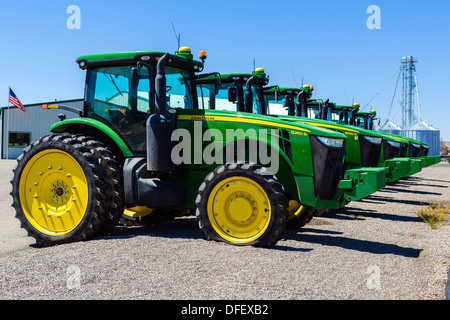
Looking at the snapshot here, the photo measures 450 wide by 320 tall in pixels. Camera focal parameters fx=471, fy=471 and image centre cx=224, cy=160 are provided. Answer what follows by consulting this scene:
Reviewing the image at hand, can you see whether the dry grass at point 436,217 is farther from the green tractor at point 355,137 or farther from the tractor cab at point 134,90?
the tractor cab at point 134,90

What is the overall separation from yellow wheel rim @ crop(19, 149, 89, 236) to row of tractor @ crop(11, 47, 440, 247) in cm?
1

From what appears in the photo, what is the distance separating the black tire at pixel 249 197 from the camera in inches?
221

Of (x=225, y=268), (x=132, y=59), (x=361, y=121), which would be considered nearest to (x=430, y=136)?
(x=361, y=121)

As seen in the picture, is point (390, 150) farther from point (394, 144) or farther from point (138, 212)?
point (138, 212)

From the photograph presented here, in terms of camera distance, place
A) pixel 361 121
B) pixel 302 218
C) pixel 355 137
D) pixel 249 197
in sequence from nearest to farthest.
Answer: pixel 249 197 → pixel 302 218 → pixel 355 137 → pixel 361 121

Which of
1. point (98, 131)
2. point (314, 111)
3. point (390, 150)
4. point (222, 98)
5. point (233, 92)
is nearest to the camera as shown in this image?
point (98, 131)

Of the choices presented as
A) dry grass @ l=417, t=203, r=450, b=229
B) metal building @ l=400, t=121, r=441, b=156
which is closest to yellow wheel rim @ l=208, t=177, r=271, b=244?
dry grass @ l=417, t=203, r=450, b=229

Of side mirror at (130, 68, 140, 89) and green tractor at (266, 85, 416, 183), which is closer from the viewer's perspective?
side mirror at (130, 68, 140, 89)

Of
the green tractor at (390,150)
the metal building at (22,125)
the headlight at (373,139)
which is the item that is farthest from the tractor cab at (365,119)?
the metal building at (22,125)

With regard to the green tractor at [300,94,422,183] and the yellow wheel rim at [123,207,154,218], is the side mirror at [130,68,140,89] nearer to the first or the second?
the yellow wheel rim at [123,207,154,218]

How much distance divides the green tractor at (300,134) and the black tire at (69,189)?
1.98 metres

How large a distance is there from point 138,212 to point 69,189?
1475 mm

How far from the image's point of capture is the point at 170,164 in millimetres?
6391

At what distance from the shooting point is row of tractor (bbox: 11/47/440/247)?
19.4 ft
